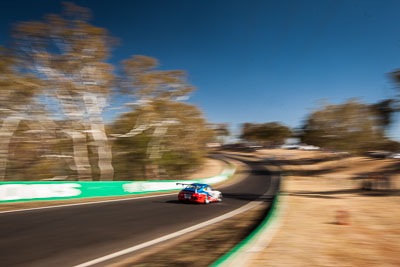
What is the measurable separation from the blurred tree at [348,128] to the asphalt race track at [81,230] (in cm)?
3462

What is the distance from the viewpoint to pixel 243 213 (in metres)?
12.1

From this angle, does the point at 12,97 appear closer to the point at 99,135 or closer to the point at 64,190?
the point at 99,135

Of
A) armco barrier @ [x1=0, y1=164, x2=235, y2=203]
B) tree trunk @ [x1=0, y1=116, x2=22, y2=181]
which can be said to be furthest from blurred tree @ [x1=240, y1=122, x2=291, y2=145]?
tree trunk @ [x1=0, y1=116, x2=22, y2=181]

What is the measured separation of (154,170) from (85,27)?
59.7 ft

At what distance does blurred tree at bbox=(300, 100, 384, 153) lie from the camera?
3950 centimetres

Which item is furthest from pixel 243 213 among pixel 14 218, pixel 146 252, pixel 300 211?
pixel 14 218

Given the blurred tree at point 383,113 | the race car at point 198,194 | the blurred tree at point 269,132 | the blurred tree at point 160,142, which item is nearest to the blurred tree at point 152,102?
the blurred tree at point 160,142

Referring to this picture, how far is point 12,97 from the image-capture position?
70.2ft

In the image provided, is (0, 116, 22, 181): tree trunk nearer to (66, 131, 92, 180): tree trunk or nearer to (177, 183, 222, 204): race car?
(66, 131, 92, 180): tree trunk

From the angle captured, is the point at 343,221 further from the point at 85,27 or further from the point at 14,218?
the point at 85,27

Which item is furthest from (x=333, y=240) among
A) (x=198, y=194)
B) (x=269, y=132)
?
(x=269, y=132)

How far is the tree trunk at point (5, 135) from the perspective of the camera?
21734mm

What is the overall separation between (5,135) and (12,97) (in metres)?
3.36

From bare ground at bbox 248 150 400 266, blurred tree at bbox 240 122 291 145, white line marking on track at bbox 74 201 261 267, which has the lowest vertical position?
white line marking on track at bbox 74 201 261 267
